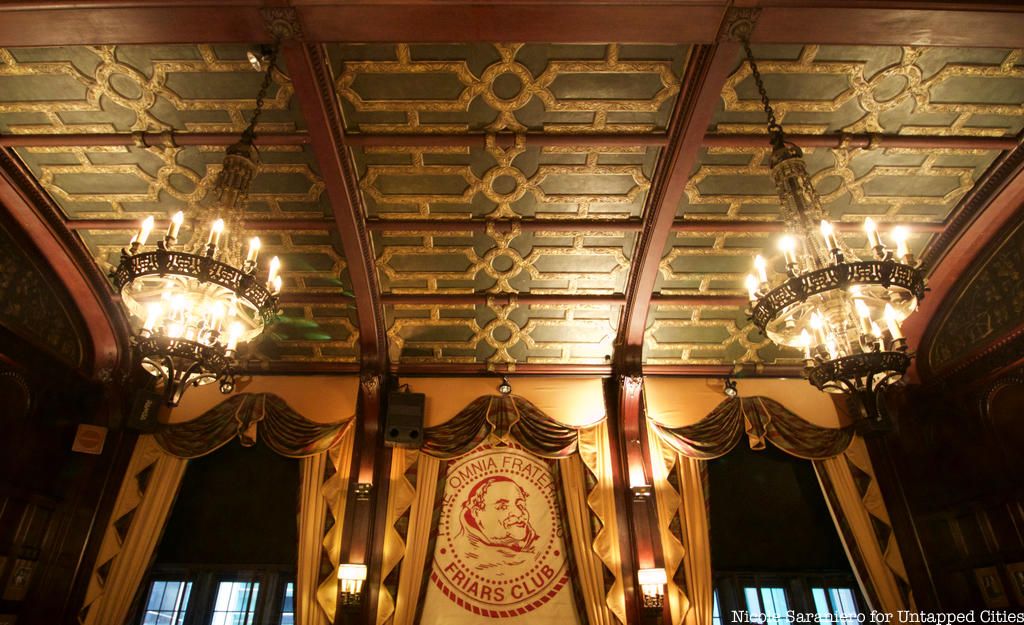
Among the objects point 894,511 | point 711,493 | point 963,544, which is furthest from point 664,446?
point 963,544

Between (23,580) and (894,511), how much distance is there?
9.50 meters

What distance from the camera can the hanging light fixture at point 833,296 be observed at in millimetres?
3303

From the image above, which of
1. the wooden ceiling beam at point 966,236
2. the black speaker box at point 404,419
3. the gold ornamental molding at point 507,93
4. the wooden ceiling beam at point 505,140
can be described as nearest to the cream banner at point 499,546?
the black speaker box at point 404,419

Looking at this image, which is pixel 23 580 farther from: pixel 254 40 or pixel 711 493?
pixel 711 493

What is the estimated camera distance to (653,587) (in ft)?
19.2

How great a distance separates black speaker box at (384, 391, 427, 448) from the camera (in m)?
6.57

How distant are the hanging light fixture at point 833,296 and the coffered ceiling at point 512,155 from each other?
1070mm

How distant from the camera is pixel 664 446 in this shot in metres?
6.80

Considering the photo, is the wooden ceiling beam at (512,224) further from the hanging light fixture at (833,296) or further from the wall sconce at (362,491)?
the wall sconce at (362,491)

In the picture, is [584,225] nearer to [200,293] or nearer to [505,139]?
[505,139]

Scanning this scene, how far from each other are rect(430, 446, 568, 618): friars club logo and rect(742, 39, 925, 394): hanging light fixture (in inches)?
151

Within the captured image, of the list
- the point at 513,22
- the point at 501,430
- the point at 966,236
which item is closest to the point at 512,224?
the point at 513,22

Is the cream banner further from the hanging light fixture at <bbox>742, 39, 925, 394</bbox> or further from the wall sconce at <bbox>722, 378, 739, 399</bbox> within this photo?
the hanging light fixture at <bbox>742, 39, 925, 394</bbox>

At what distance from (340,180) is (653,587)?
5.18m
